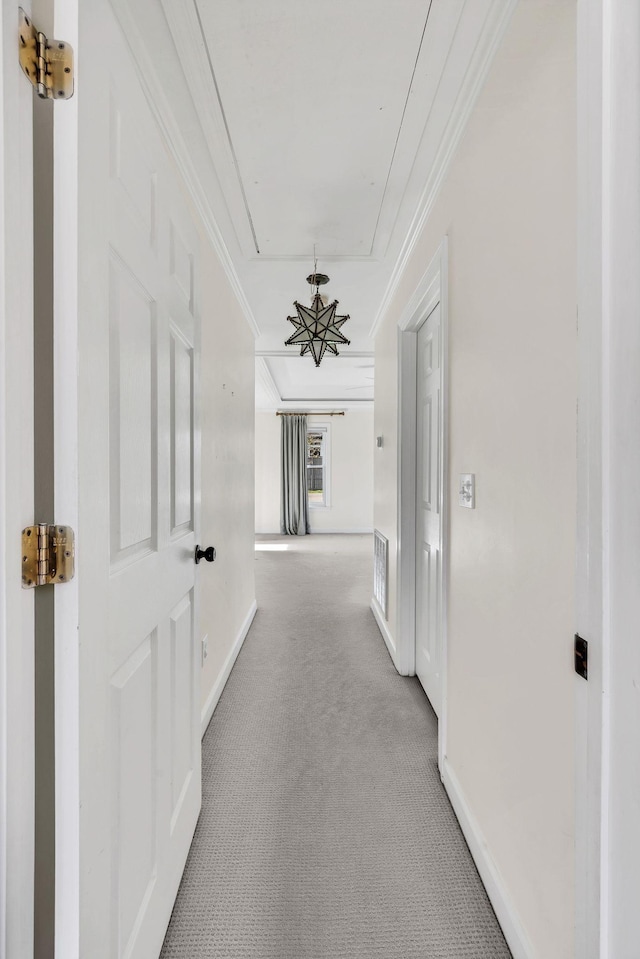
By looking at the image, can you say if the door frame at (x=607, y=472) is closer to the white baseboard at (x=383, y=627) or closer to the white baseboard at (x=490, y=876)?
the white baseboard at (x=490, y=876)

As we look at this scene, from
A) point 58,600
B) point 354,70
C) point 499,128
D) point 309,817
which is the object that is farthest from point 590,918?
point 354,70

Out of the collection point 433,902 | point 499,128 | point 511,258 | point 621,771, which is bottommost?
point 433,902

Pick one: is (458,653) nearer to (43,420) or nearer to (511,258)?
(511,258)

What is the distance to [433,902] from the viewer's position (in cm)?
132

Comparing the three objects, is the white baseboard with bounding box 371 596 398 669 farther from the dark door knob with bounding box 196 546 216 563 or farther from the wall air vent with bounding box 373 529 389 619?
the dark door knob with bounding box 196 546 216 563

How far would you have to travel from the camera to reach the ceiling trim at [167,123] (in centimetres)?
124

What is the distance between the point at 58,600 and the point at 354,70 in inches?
66.2

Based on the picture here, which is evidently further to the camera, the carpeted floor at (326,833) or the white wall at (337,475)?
the white wall at (337,475)

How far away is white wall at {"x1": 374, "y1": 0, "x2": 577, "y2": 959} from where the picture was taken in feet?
3.15

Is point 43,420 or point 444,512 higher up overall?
point 43,420

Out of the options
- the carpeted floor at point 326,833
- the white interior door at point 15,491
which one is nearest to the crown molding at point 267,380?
the carpeted floor at point 326,833

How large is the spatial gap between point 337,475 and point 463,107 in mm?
7620

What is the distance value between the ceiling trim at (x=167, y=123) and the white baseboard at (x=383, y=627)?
2.57m

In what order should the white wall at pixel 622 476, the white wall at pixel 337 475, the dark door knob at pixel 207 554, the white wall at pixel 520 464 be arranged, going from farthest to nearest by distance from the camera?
the white wall at pixel 337 475 < the dark door knob at pixel 207 554 < the white wall at pixel 520 464 < the white wall at pixel 622 476
